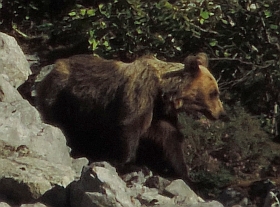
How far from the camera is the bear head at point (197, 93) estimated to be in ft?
27.2

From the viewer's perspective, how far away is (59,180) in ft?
20.7

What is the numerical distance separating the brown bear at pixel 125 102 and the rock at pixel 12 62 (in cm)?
67

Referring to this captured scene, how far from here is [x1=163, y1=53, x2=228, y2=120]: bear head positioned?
8.30 m

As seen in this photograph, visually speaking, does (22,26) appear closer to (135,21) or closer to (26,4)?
(26,4)

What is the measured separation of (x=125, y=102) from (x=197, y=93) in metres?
0.68

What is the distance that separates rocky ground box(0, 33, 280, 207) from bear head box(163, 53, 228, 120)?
778mm

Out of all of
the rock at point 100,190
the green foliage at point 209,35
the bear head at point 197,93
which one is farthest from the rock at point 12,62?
the rock at point 100,190

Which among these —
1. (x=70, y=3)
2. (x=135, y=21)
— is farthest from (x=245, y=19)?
(x=70, y=3)

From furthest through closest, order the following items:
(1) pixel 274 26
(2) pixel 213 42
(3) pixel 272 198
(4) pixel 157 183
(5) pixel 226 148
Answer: (2) pixel 213 42 < (1) pixel 274 26 < (5) pixel 226 148 < (4) pixel 157 183 < (3) pixel 272 198

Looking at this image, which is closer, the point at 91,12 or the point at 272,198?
the point at 272,198

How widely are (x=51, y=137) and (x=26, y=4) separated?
16.0ft

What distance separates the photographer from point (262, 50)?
9516mm

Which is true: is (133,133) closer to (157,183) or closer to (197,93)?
(197,93)

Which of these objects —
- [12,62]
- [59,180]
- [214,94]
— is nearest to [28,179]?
[59,180]
